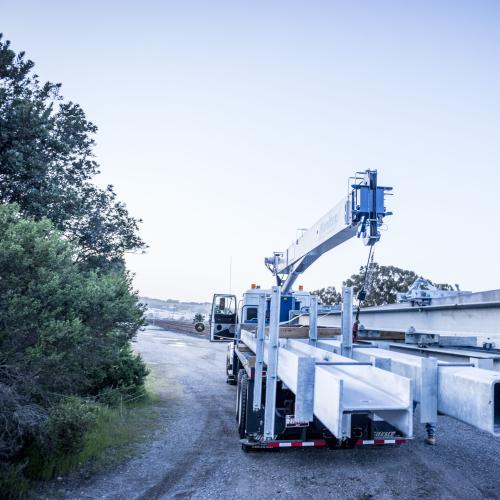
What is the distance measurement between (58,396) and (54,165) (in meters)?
8.59

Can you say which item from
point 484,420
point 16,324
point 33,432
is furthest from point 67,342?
point 484,420

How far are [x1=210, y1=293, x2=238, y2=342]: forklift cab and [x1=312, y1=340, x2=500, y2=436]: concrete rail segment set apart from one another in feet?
28.4

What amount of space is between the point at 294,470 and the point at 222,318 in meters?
6.16

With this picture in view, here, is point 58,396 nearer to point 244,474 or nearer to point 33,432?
point 33,432

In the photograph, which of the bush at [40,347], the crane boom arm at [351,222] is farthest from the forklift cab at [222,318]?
the bush at [40,347]

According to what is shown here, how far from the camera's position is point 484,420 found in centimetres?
245

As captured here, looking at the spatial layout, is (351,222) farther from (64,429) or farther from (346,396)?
(64,429)

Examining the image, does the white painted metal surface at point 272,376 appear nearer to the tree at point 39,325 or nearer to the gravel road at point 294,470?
the gravel road at point 294,470

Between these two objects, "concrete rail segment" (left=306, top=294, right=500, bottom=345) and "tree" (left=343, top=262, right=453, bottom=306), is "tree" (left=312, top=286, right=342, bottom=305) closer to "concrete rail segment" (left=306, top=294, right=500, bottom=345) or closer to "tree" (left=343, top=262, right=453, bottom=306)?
"tree" (left=343, top=262, right=453, bottom=306)

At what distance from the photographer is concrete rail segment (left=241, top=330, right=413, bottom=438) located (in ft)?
9.01

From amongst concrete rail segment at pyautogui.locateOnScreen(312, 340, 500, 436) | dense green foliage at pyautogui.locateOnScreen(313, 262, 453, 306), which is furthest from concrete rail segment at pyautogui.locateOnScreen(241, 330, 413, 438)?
dense green foliage at pyautogui.locateOnScreen(313, 262, 453, 306)

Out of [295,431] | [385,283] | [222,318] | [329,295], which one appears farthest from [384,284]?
[295,431]

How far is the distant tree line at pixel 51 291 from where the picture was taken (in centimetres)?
585

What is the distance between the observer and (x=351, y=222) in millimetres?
6551
